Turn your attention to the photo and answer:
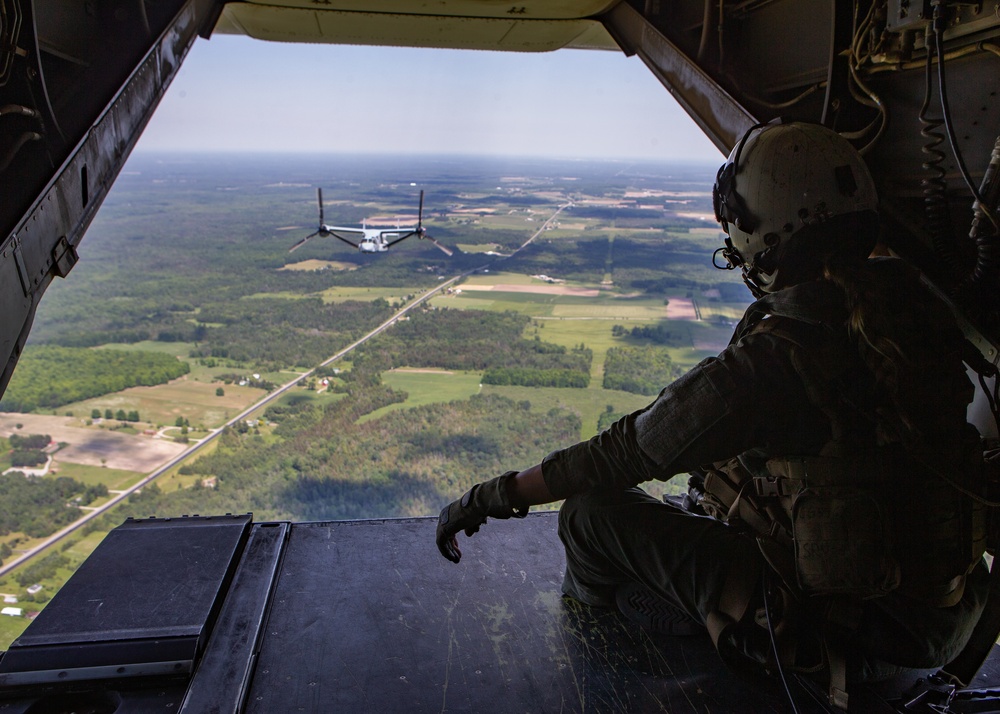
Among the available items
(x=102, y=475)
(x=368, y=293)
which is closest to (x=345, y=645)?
(x=102, y=475)

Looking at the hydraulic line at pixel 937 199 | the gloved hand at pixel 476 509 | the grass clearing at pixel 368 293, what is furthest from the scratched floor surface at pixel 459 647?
the grass clearing at pixel 368 293

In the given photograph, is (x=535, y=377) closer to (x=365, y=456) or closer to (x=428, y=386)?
(x=428, y=386)

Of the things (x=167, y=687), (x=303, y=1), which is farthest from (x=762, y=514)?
(x=303, y=1)

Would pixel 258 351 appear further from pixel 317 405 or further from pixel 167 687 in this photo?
pixel 167 687

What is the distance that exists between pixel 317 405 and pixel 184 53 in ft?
80.8

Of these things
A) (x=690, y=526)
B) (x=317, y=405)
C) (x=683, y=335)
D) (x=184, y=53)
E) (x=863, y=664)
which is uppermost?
(x=184, y=53)

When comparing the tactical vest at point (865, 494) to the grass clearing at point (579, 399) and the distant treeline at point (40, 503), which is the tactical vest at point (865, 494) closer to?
the grass clearing at point (579, 399)

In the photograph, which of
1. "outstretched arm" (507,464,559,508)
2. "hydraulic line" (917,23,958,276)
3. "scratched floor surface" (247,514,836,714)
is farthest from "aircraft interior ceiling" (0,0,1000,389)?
"outstretched arm" (507,464,559,508)

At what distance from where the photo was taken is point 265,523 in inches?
121

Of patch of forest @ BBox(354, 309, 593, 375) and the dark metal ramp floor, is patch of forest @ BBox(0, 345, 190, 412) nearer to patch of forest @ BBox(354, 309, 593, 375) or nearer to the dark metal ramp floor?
patch of forest @ BBox(354, 309, 593, 375)

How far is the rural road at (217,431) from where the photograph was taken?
51.0 feet

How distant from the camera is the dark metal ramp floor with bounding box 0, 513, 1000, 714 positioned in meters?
2.02

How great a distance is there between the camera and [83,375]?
26500 millimetres

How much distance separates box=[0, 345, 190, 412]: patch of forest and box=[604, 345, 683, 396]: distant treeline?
1708cm
